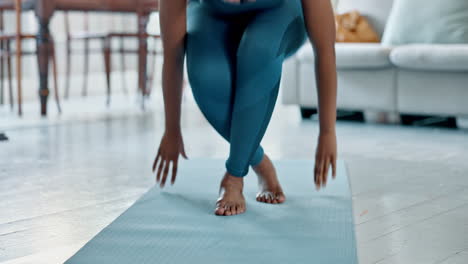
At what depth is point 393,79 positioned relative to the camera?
3453 millimetres

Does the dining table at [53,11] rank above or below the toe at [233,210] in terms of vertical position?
above

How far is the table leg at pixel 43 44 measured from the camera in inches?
149

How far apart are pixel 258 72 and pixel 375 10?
264cm

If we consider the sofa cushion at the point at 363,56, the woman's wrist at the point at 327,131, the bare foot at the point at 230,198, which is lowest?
the bare foot at the point at 230,198

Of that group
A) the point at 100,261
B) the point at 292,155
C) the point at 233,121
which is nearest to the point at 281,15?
the point at 233,121

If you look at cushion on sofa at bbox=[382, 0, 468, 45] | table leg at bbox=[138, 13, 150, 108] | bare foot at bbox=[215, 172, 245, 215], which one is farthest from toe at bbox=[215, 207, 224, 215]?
table leg at bbox=[138, 13, 150, 108]

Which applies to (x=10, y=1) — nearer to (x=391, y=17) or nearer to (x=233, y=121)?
(x=391, y=17)

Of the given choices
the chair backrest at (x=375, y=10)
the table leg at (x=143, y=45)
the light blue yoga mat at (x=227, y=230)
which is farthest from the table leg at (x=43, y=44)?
the light blue yoga mat at (x=227, y=230)

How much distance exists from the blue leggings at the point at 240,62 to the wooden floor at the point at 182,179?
1.17 feet

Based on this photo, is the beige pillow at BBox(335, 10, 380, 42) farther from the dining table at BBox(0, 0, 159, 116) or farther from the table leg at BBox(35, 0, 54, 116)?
the table leg at BBox(35, 0, 54, 116)

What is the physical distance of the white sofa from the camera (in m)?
3.22

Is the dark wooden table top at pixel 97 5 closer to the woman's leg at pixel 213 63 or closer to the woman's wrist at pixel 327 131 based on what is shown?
the woman's leg at pixel 213 63

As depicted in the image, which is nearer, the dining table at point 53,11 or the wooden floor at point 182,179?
the wooden floor at point 182,179

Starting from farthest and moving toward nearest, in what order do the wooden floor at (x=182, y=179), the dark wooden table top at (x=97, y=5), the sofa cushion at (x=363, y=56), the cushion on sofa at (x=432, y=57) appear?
the dark wooden table top at (x=97, y=5), the sofa cushion at (x=363, y=56), the cushion on sofa at (x=432, y=57), the wooden floor at (x=182, y=179)
